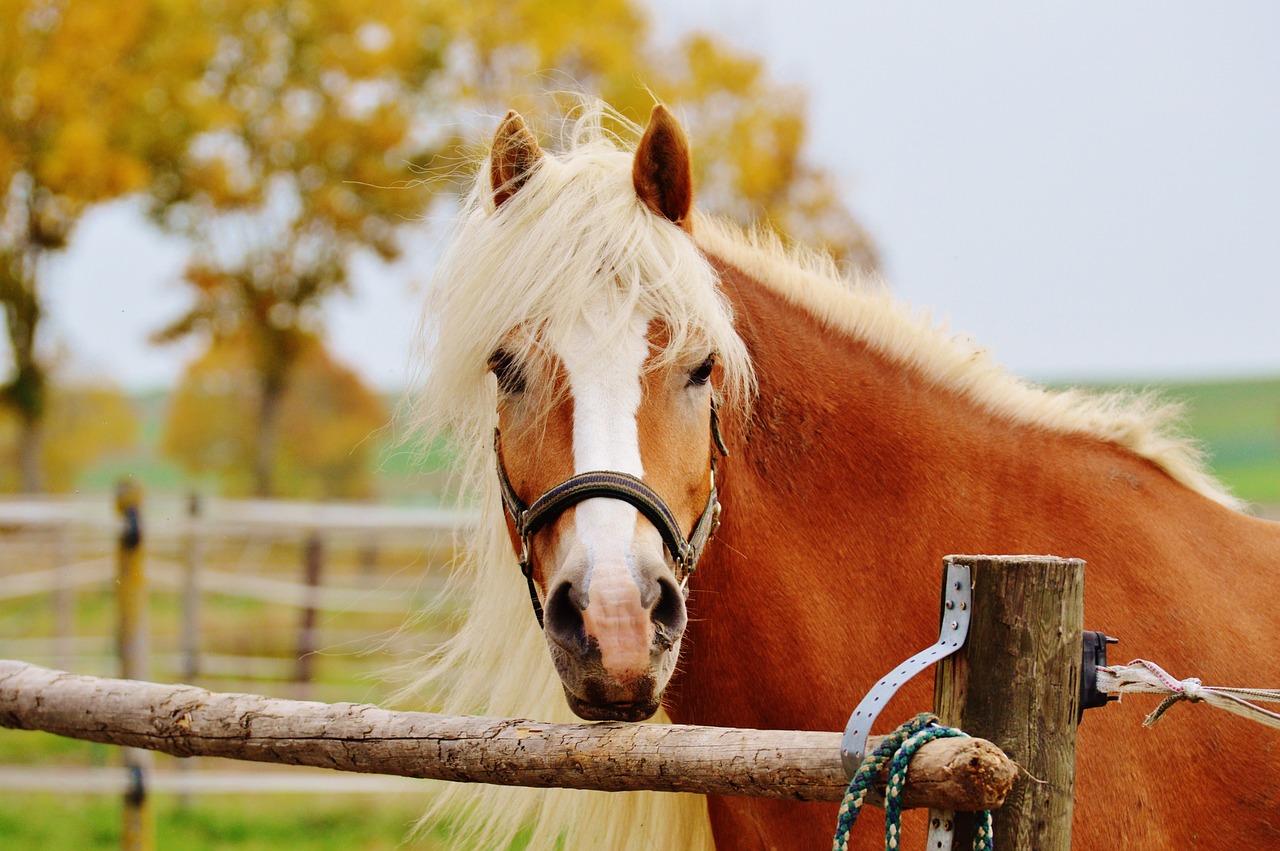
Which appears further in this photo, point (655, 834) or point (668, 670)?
point (655, 834)

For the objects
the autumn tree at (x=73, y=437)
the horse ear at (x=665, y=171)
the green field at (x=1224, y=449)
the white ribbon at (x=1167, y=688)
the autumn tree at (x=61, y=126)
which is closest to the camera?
the white ribbon at (x=1167, y=688)

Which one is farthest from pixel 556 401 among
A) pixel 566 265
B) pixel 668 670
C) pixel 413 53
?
pixel 413 53

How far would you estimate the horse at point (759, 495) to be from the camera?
204 centimetres

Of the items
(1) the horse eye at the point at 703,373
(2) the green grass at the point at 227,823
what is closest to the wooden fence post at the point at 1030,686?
(1) the horse eye at the point at 703,373

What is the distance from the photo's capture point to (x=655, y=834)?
2574 mm

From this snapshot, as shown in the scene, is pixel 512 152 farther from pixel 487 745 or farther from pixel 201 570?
pixel 201 570

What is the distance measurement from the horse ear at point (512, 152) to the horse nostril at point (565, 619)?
1056 millimetres

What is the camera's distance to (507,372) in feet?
7.19

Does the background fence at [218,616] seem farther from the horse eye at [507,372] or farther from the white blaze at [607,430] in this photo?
the white blaze at [607,430]

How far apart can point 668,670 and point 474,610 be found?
0.97 meters

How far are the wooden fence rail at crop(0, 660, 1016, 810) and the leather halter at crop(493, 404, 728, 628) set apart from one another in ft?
0.85

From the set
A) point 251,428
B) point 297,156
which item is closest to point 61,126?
point 297,156

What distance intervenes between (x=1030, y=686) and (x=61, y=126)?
17689 mm

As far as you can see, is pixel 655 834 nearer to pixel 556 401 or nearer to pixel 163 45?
pixel 556 401
